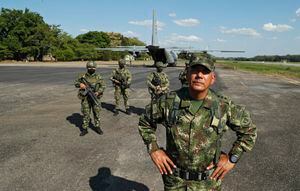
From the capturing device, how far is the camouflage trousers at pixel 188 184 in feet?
10.4

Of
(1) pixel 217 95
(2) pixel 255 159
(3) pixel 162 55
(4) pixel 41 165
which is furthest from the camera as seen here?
(3) pixel 162 55

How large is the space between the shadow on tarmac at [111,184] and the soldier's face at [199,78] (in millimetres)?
3161

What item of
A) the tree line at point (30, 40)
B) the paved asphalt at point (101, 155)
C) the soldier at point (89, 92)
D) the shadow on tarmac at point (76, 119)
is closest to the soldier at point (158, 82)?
the paved asphalt at point (101, 155)

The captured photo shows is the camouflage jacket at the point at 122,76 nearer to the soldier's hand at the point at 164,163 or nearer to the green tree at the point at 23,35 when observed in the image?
the soldier's hand at the point at 164,163

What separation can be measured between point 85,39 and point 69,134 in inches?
4650

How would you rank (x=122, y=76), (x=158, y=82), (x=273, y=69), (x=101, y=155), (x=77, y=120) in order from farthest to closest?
(x=273, y=69) → (x=122, y=76) → (x=77, y=120) → (x=158, y=82) → (x=101, y=155)

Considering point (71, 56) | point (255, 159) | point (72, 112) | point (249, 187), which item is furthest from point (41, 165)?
point (71, 56)

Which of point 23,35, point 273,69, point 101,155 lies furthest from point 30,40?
point 101,155

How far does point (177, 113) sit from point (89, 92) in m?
6.44

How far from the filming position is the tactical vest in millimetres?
3080

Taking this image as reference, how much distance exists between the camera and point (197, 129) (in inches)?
121

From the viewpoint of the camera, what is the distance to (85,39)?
12381 cm

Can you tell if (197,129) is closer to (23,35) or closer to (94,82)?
(94,82)

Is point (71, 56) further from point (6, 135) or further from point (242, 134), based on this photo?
point (242, 134)
